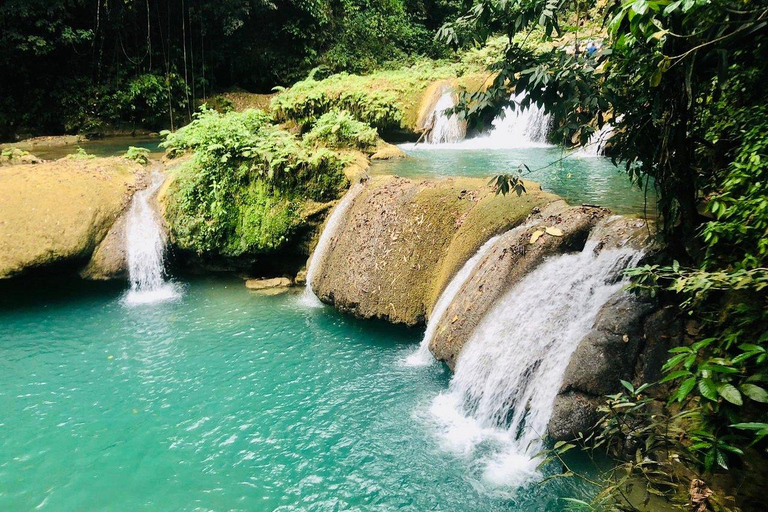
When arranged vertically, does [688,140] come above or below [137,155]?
below

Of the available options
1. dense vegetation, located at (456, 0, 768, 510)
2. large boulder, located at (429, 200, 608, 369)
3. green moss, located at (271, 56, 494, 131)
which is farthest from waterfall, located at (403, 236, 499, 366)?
green moss, located at (271, 56, 494, 131)

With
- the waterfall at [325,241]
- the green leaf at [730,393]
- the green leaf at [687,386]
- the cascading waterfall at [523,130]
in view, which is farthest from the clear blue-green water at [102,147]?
the green leaf at [730,393]

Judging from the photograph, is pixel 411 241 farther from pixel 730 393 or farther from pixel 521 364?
pixel 730 393

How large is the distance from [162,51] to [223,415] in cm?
1668

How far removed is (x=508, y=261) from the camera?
18.4ft

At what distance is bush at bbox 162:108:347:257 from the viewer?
855 centimetres

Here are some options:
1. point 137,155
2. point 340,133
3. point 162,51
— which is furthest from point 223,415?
point 162,51

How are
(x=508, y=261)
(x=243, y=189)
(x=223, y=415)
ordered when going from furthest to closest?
(x=243, y=189) < (x=508, y=261) < (x=223, y=415)

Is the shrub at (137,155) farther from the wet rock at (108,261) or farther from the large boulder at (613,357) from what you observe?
the large boulder at (613,357)

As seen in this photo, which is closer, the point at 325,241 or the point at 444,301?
the point at 444,301

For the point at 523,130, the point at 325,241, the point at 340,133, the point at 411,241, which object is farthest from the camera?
the point at 523,130

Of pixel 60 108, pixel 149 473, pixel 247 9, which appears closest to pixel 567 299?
pixel 149 473

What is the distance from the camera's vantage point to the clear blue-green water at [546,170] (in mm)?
6684

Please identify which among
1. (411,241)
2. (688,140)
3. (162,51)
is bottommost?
(411,241)
